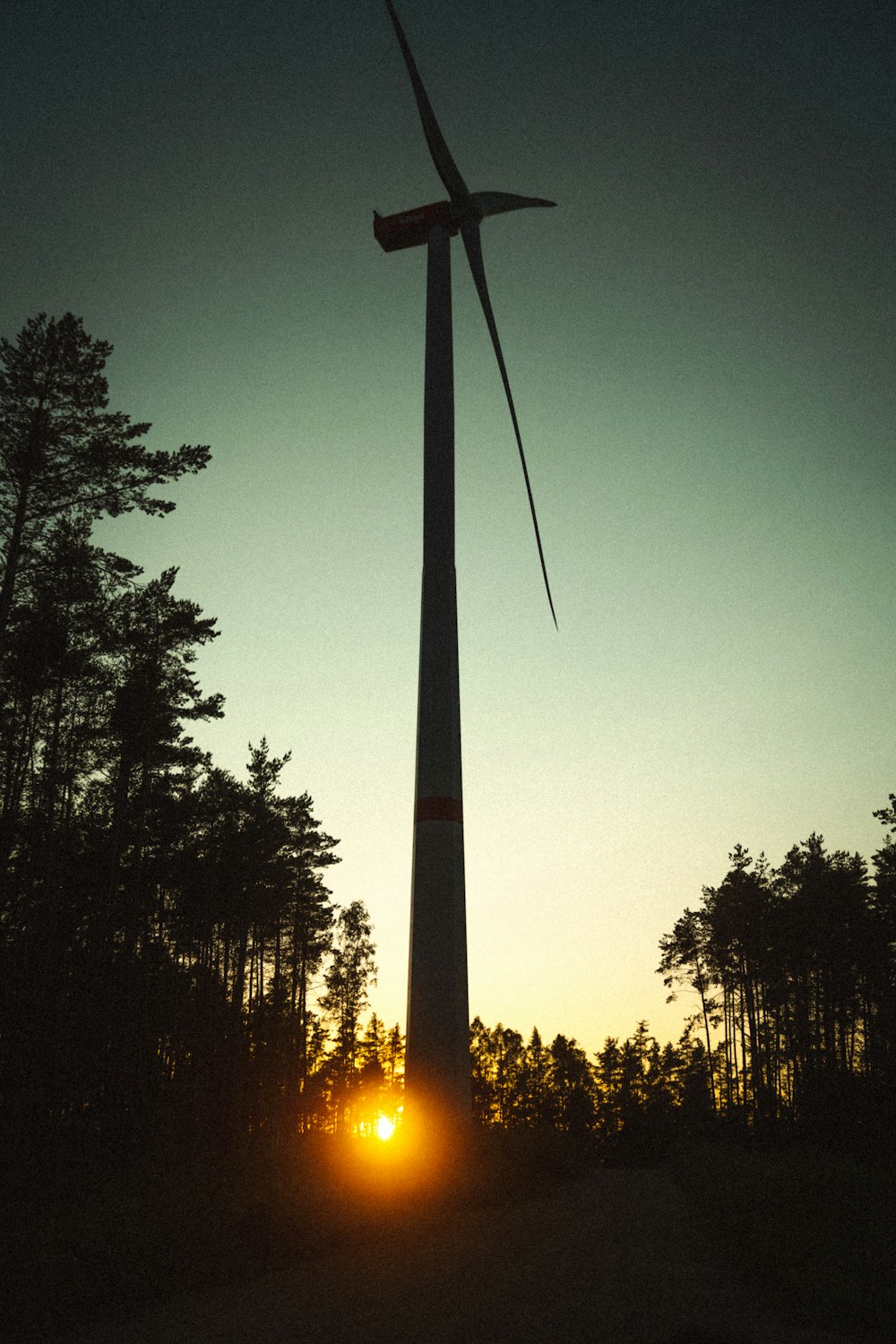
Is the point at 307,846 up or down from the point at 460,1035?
up

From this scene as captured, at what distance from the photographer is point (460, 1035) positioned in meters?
15.4

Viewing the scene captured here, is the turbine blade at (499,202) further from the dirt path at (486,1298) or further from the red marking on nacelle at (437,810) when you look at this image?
the dirt path at (486,1298)

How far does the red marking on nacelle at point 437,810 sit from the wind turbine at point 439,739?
22 millimetres

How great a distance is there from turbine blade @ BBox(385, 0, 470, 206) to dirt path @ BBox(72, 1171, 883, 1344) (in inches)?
952

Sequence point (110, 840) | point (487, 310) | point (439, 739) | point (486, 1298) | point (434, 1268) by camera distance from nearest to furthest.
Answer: point (486, 1298) < point (434, 1268) < point (439, 739) < point (487, 310) < point (110, 840)

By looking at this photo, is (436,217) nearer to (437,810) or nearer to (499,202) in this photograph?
(499,202)

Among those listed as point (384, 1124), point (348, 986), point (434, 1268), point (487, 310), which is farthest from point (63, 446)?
point (384, 1124)

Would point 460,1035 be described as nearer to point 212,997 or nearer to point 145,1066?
point 145,1066

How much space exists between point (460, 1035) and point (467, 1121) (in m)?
1.46

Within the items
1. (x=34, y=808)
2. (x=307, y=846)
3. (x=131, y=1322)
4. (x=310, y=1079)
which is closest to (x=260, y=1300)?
(x=131, y=1322)

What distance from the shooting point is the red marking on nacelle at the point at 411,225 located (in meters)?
24.1

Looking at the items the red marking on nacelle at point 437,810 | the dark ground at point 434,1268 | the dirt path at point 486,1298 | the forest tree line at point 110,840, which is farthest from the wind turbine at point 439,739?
the forest tree line at point 110,840

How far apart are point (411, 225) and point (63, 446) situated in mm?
12142

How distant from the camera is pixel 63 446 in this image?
19969 millimetres
